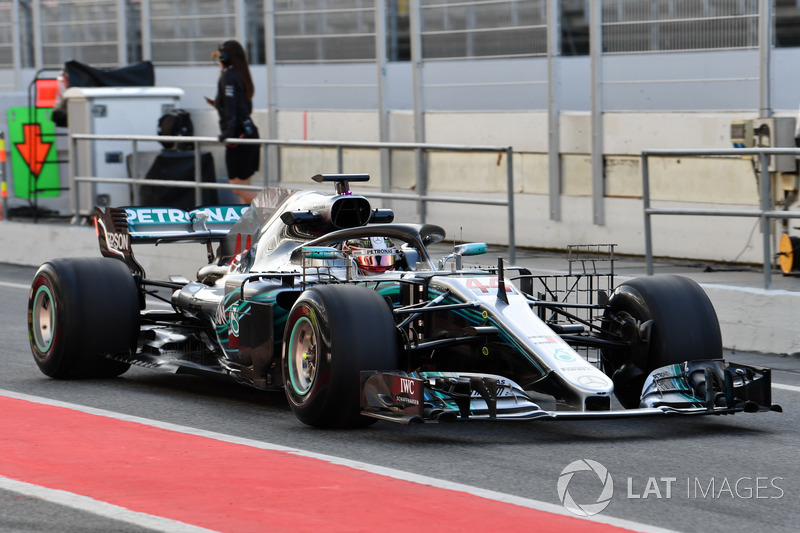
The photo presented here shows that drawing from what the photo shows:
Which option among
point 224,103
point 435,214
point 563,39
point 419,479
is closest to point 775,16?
point 563,39

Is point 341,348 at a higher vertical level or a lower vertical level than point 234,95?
lower

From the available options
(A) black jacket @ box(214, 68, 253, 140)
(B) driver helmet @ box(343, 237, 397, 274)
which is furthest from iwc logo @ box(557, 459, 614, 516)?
(A) black jacket @ box(214, 68, 253, 140)

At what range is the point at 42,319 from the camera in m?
9.80

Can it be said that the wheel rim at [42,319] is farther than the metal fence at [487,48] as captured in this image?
No

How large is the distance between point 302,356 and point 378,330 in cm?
56

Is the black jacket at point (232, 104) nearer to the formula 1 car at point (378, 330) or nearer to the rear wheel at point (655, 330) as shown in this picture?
the formula 1 car at point (378, 330)

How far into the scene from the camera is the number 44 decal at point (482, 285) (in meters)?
8.02

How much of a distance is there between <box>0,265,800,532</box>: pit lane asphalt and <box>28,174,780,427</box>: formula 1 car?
17 centimetres

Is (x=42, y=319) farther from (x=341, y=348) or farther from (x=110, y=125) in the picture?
(x=110, y=125)

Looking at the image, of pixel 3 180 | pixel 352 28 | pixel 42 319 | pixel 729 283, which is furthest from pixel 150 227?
pixel 352 28

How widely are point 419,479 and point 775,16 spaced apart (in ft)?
29.2

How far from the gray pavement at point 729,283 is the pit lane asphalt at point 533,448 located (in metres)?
1.10

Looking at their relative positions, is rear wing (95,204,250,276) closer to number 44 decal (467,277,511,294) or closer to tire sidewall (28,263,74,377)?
tire sidewall (28,263,74,377)

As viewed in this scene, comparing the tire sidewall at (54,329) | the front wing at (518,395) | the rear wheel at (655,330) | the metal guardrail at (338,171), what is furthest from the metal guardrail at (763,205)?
the tire sidewall at (54,329)
